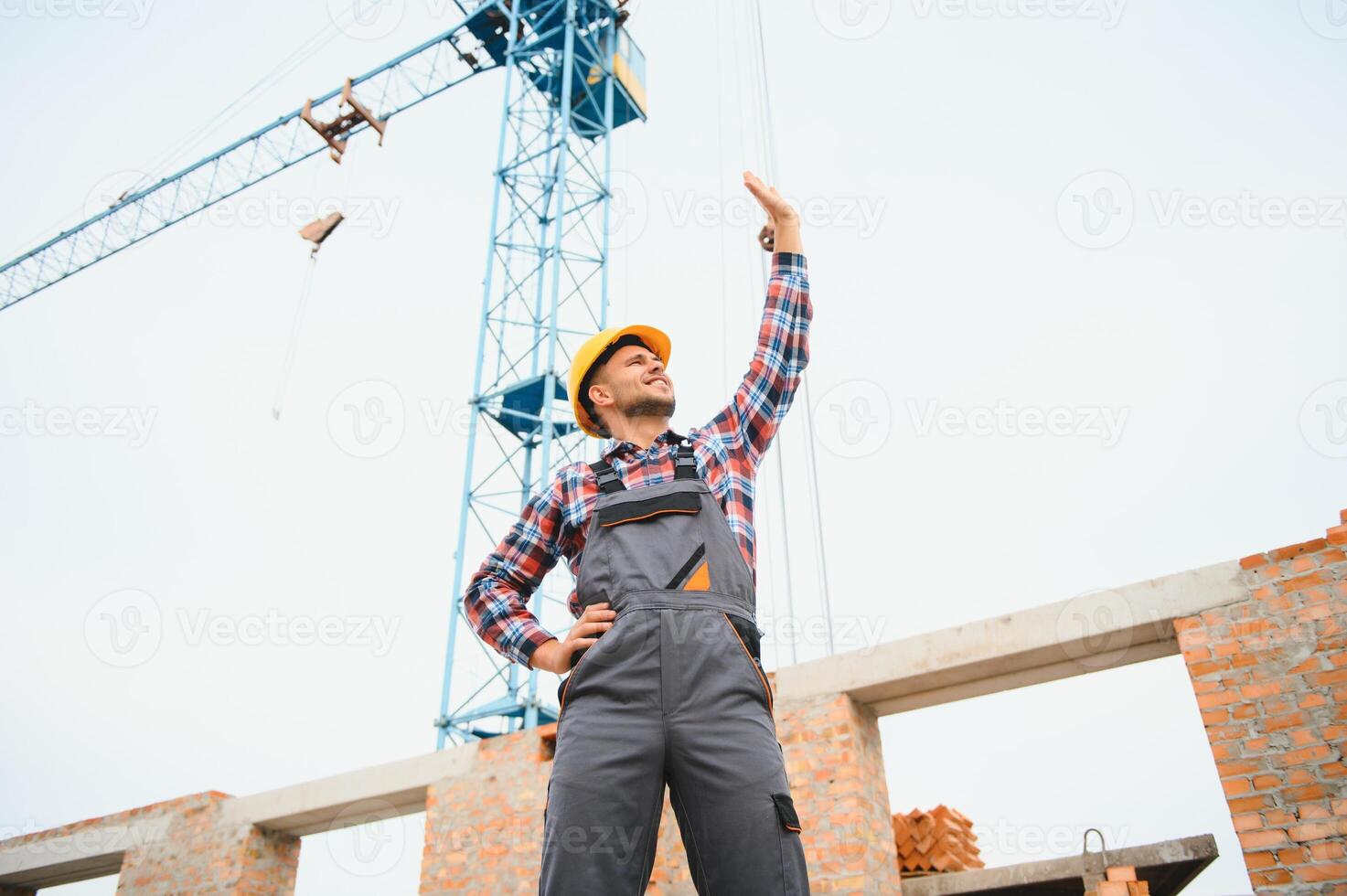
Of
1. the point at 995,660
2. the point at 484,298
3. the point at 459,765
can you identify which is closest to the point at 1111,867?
the point at 995,660

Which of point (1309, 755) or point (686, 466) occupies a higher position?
point (1309, 755)

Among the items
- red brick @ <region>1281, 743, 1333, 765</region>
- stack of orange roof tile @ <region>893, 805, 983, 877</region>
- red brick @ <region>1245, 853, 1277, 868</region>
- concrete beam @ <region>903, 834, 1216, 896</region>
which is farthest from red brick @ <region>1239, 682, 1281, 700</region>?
stack of orange roof tile @ <region>893, 805, 983, 877</region>

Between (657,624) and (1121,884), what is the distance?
493 cm

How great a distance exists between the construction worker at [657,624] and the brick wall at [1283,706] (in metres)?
4.19

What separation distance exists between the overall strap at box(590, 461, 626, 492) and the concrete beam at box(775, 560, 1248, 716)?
4559 millimetres

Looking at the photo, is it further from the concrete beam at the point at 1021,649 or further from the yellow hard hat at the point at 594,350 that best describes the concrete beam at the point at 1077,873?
the yellow hard hat at the point at 594,350

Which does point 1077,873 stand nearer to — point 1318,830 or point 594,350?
point 1318,830

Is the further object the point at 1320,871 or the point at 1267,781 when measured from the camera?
the point at 1267,781

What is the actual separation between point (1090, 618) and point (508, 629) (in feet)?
15.4

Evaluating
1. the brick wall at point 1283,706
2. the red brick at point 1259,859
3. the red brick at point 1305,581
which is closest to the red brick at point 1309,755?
the brick wall at point 1283,706

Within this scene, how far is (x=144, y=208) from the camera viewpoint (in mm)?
27062

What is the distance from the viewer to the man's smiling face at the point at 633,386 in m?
2.40

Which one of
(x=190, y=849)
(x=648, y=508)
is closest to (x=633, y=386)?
(x=648, y=508)

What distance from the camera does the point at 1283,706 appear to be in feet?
17.1
